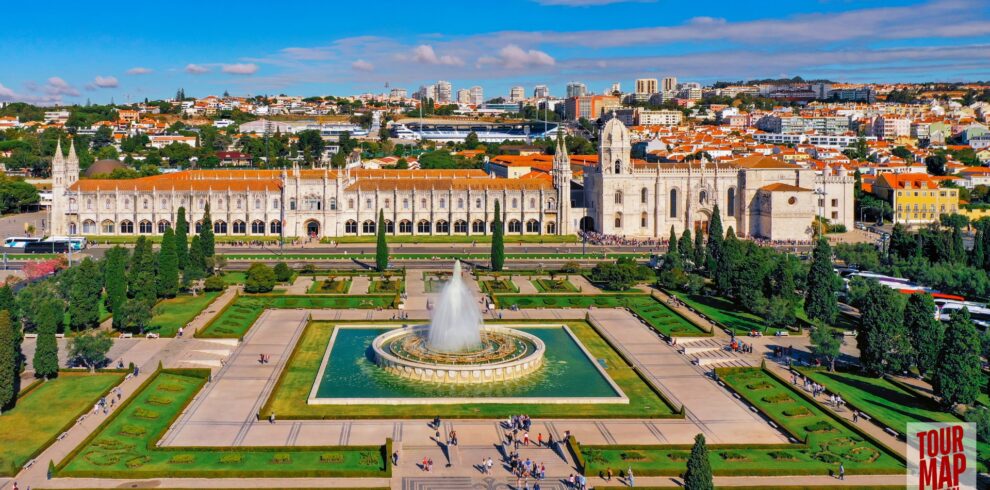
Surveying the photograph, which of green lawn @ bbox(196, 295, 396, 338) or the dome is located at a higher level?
the dome

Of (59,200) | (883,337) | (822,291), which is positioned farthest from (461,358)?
(59,200)

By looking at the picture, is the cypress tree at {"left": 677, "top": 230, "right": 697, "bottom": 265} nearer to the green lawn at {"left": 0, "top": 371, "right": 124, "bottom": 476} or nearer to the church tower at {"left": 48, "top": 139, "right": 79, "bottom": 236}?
the green lawn at {"left": 0, "top": 371, "right": 124, "bottom": 476}

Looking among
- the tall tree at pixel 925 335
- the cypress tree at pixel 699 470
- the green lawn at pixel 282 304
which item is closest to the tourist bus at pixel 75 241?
the green lawn at pixel 282 304

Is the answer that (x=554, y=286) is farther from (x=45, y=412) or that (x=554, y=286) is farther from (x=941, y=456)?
(x=45, y=412)

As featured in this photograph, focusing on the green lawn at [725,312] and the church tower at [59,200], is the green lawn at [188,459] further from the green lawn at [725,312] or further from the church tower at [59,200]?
the church tower at [59,200]

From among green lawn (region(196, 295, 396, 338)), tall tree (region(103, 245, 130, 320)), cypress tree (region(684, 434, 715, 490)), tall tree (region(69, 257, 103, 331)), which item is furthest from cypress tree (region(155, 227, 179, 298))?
cypress tree (region(684, 434, 715, 490))

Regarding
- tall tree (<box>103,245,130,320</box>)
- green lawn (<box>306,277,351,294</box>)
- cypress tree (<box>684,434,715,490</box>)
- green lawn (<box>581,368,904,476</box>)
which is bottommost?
green lawn (<box>581,368,904,476</box>)

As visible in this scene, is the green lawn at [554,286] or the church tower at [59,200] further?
the church tower at [59,200]
